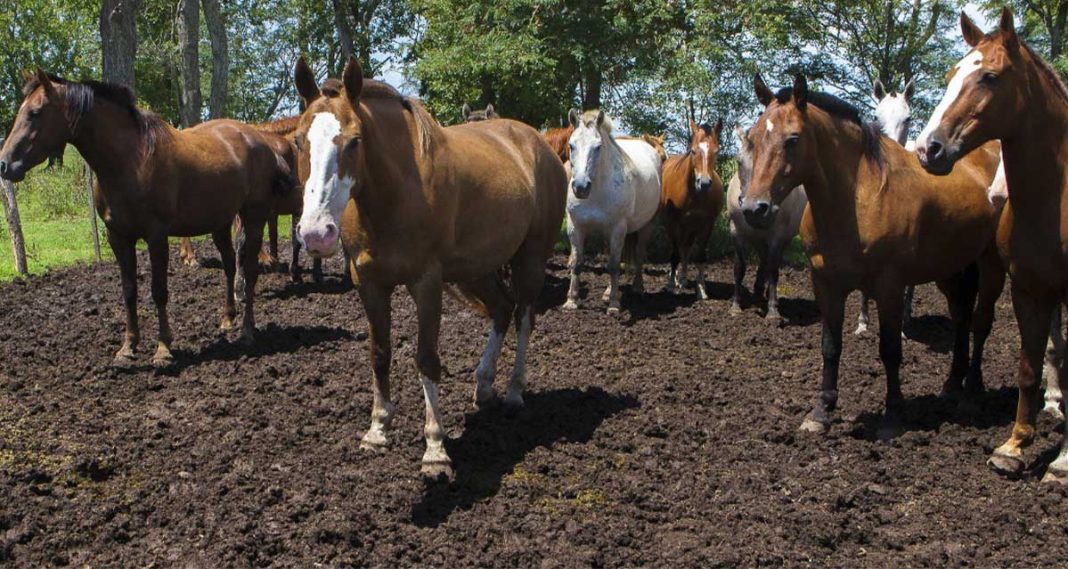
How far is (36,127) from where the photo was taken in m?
6.68

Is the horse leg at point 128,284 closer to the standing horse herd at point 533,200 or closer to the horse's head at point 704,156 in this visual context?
the standing horse herd at point 533,200

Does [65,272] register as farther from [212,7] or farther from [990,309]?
[990,309]

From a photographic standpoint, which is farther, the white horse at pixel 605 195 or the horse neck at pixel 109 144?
the white horse at pixel 605 195

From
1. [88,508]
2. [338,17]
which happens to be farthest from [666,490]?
[338,17]

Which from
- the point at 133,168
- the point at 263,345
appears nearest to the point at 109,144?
the point at 133,168

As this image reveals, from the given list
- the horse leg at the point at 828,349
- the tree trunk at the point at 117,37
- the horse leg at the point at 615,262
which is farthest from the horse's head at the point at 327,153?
the tree trunk at the point at 117,37

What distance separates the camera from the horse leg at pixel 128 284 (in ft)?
23.3

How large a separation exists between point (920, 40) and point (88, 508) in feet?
57.8

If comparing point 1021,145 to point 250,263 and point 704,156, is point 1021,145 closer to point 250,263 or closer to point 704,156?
point 704,156

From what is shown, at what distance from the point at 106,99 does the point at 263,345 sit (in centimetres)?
230

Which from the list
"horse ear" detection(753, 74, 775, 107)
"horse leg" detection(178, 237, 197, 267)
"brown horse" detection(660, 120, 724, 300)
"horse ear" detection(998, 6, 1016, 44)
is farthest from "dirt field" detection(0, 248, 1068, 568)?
"horse leg" detection(178, 237, 197, 267)

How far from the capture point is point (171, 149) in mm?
7359

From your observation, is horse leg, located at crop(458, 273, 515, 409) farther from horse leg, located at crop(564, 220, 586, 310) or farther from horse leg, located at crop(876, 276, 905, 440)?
horse leg, located at crop(564, 220, 586, 310)

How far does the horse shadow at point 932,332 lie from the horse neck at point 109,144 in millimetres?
6820
